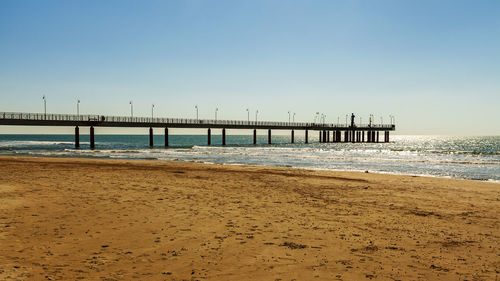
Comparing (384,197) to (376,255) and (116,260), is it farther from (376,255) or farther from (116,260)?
(116,260)

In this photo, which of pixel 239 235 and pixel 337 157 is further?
pixel 337 157

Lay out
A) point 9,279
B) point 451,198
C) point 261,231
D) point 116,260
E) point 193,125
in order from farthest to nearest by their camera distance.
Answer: point 193,125, point 451,198, point 261,231, point 116,260, point 9,279

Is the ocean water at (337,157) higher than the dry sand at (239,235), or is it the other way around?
the dry sand at (239,235)

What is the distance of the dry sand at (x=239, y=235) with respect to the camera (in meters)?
5.99

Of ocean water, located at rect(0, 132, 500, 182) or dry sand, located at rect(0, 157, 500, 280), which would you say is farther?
ocean water, located at rect(0, 132, 500, 182)

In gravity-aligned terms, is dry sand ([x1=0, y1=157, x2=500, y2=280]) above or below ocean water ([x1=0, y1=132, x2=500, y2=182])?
above

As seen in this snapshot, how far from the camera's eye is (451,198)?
14234 mm

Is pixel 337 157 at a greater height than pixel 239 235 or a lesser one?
lesser

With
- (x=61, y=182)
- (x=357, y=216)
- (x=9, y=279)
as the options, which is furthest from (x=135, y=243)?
(x=61, y=182)

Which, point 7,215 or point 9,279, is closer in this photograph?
point 9,279

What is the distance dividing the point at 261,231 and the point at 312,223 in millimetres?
1630

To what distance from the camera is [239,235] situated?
801cm

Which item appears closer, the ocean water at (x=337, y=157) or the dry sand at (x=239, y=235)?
the dry sand at (x=239, y=235)

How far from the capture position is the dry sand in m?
5.99
